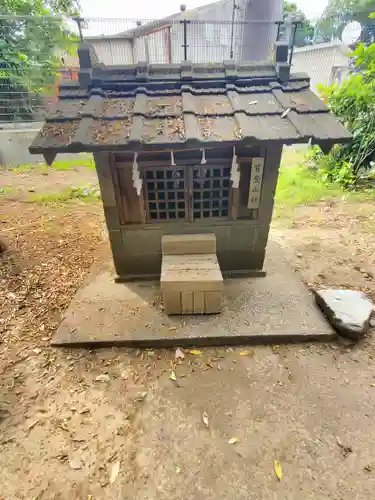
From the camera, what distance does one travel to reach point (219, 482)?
7.68 ft

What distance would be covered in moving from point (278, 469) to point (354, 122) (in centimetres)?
909

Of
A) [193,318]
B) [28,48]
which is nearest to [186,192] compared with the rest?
[193,318]

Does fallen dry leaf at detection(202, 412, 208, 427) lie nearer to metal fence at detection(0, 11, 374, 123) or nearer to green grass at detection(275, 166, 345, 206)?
green grass at detection(275, 166, 345, 206)

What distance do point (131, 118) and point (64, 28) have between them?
7.84 m

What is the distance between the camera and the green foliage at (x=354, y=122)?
776 centimetres

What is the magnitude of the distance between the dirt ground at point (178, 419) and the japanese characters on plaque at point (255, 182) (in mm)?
1839

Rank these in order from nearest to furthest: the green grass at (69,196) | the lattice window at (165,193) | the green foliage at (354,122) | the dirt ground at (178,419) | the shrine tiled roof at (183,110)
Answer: the dirt ground at (178,419) → the shrine tiled roof at (183,110) → the lattice window at (165,193) → the green grass at (69,196) → the green foliage at (354,122)

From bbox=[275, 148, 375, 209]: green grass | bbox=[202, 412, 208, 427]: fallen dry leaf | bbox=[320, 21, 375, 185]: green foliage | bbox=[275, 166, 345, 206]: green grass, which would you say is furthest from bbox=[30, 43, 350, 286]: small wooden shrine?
bbox=[320, 21, 375, 185]: green foliage

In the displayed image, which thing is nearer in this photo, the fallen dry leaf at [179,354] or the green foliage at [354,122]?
the fallen dry leaf at [179,354]

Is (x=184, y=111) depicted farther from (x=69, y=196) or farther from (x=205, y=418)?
(x=69, y=196)

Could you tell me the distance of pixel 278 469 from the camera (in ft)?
7.93

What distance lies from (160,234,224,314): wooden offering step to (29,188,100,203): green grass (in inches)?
177

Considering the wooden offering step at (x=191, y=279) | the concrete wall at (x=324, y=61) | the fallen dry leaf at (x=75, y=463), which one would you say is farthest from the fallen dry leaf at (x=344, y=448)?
the concrete wall at (x=324, y=61)

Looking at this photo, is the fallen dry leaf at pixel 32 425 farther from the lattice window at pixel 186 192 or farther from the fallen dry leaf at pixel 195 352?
the lattice window at pixel 186 192
